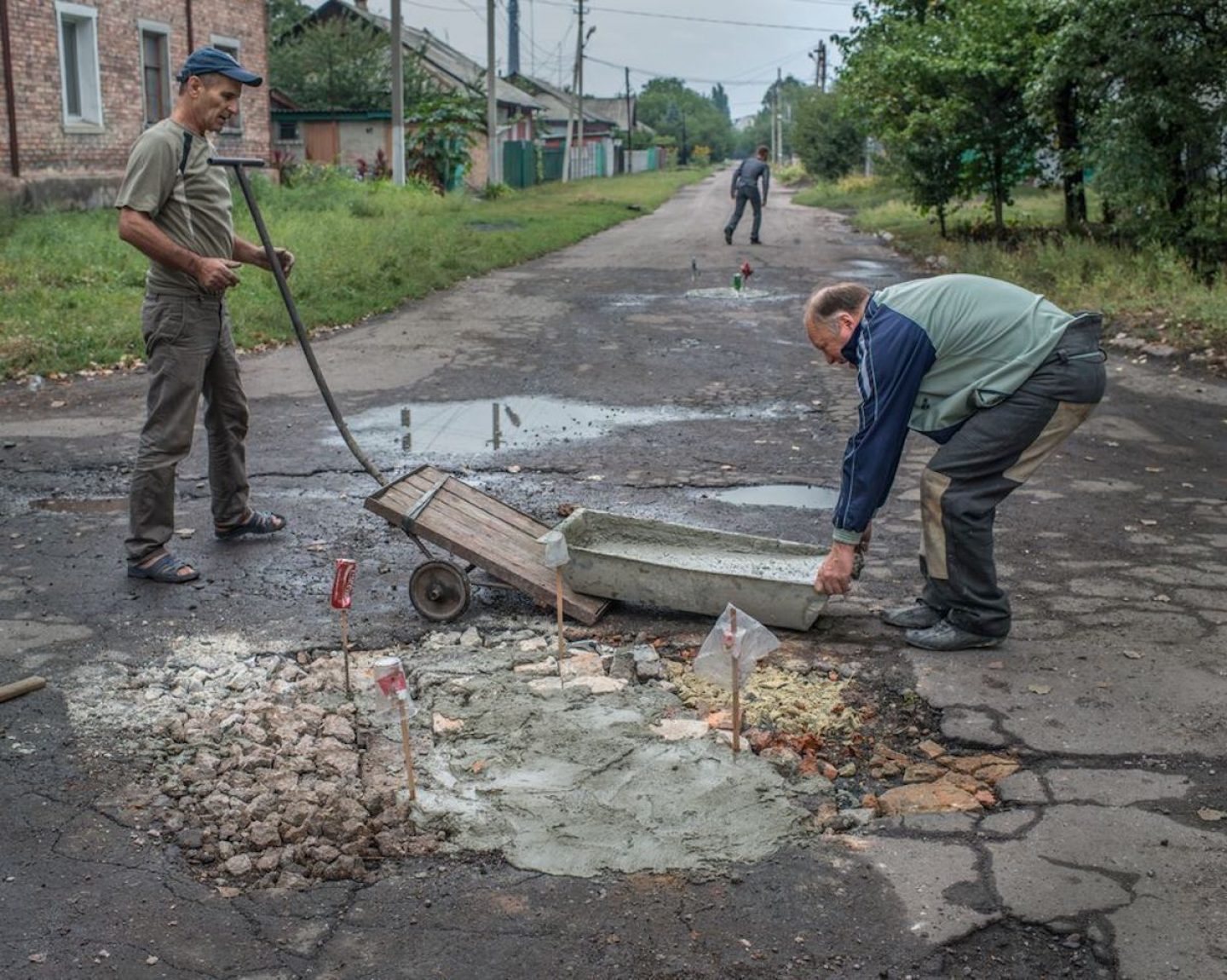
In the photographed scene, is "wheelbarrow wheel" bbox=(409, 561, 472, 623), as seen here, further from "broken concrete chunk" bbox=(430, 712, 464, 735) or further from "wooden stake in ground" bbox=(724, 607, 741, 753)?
"wooden stake in ground" bbox=(724, 607, 741, 753)

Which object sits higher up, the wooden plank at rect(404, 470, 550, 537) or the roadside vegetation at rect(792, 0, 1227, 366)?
the roadside vegetation at rect(792, 0, 1227, 366)

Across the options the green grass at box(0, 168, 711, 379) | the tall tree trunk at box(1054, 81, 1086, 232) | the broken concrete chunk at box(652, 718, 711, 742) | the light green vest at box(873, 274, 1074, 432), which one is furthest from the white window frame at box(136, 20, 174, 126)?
the broken concrete chunk at box(652, 718, 711, 742)

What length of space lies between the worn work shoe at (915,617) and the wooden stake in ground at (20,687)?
10.6 feet

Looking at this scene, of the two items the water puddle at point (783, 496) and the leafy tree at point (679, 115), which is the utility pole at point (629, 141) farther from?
the water puddle at point (783, 496)

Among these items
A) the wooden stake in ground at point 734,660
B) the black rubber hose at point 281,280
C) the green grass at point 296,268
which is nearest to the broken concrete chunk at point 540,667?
the wooden stake in ground at point 734,660

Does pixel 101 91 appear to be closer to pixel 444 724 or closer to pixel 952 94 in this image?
pixel 952 94

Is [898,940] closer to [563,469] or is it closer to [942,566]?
[942,566]

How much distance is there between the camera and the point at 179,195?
224 inches

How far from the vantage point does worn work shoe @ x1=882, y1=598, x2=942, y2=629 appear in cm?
530

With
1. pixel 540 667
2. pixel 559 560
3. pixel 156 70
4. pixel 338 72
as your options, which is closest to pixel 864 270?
pixel 156 70

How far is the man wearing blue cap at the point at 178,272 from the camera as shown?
557 centimetres

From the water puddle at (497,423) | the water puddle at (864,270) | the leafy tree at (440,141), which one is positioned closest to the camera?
the water puddle at (497,423)

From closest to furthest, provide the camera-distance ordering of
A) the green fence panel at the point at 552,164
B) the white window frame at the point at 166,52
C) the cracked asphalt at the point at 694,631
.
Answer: the cracked asphalt at the point at 694,631 → the white window frame at the point at 166,52 → the green fence panel at the point at 552,164

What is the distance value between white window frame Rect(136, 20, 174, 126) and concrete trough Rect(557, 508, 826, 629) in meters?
22.1
